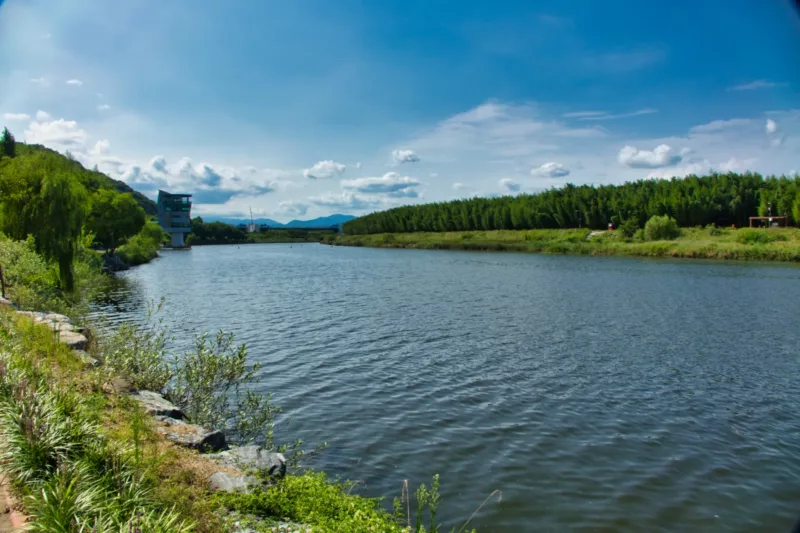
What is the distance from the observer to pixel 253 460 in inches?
317

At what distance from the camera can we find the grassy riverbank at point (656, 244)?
6575 centimetres

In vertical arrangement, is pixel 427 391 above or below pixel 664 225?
below

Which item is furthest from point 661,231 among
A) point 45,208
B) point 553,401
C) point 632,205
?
point 45,208

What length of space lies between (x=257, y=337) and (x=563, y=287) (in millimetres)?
26320

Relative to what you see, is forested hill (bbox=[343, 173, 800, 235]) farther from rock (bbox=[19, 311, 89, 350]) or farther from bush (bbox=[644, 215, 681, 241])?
rock (bbox=[19, 311, 89, 350])

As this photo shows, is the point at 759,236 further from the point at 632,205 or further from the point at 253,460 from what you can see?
the point at 253,460

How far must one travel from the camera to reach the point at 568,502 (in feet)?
29.1

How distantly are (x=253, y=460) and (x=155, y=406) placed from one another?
3194mm

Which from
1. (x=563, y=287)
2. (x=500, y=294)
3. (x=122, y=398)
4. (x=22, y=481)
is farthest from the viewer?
(x=563, y=287)

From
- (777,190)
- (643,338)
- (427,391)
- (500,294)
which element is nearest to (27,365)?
(427,391)

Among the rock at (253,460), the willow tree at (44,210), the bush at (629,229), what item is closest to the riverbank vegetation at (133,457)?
the rock at (253,460)

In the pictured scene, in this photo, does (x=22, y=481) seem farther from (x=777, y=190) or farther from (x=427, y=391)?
(x=777, y=190)

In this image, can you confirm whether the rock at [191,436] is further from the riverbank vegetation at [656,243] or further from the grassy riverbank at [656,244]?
the riverbank vegetation at [656,243]

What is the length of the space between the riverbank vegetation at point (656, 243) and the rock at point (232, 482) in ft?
242
